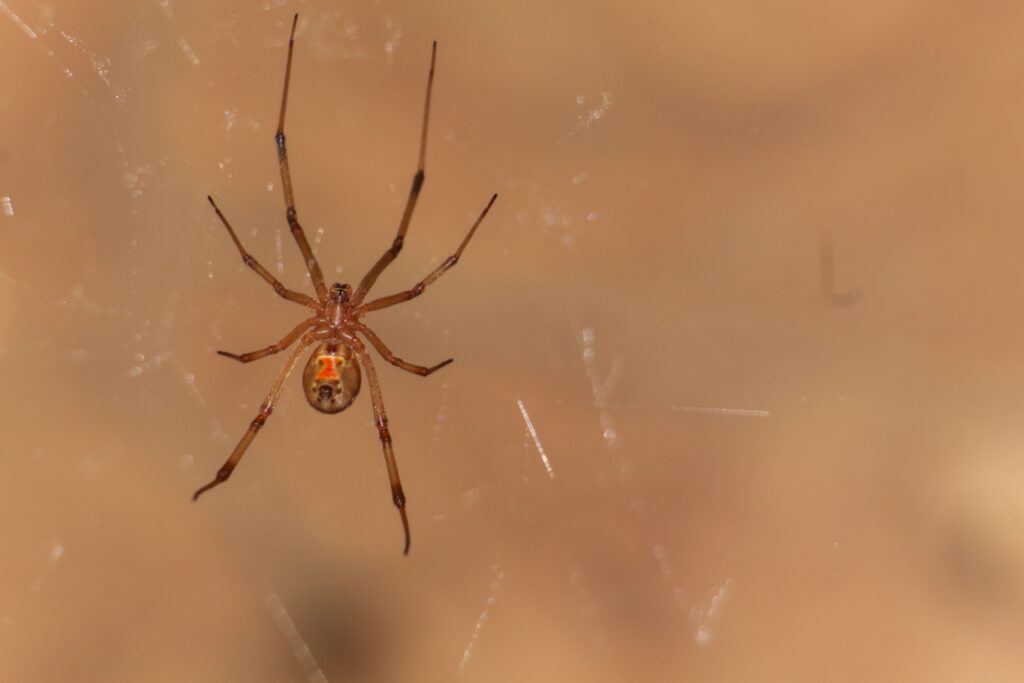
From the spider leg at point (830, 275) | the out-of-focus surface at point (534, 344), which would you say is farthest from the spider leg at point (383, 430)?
the spider leg at point (830, 275)

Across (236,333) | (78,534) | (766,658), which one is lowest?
(766,658)

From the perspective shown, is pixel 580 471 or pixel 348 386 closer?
pixel 348 386

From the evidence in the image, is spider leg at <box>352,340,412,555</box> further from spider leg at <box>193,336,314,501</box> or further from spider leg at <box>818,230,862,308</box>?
spider leg at <box>818,230,862,308</box>

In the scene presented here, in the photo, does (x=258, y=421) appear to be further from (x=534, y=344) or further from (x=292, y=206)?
(x=534, y=344)

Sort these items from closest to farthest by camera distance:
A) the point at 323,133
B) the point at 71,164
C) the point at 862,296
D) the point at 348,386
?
1. the point at 348,386
2. the point at 71,164
3. the point at 323,133
4. the point at 862,296

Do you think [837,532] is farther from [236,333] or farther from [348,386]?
[236,333]

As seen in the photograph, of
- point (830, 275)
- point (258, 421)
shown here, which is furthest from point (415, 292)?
point (830, 275)

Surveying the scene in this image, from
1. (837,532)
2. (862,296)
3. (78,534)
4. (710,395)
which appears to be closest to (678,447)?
(710,395)

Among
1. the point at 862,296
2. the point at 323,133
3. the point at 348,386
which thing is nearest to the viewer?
the point at 348,386
